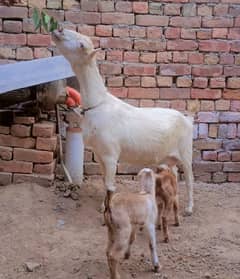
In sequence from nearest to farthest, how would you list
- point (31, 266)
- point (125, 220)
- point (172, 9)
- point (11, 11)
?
point (125, 220) < point (31, 266) < point (11, 11) < point (172, 9)

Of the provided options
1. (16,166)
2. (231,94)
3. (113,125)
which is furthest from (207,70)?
(16,166)

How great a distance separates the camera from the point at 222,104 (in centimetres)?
564

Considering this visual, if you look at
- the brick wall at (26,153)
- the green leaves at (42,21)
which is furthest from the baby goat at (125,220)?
the brick wall at (26,153)

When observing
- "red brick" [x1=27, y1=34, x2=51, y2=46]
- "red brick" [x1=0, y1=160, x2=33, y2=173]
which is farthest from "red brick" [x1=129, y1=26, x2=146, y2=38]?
"red brick" [x1=0, y1=160, x2=33, y2=173]

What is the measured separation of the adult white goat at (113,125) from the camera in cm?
427

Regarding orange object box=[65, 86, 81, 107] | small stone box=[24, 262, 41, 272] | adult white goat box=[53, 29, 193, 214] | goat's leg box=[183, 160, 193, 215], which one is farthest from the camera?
orange object box=[65, 86, 81, 107]

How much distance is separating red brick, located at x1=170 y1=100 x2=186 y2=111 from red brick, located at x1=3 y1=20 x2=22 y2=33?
72.1 inches

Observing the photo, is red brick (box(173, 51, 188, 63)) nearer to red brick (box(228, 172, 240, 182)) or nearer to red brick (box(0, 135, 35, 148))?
red brick (box(228, 172, 240, 182))

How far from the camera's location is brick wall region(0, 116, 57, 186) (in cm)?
502

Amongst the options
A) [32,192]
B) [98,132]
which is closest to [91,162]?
[32,192]

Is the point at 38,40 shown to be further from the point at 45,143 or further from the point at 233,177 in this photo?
the point at 233,177

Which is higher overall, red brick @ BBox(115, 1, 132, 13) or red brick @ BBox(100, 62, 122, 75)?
red brick @ BBox(115, 1, 132, 13)

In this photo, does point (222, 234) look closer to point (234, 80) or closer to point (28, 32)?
point (234, 80)

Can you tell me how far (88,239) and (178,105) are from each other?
2.07m
